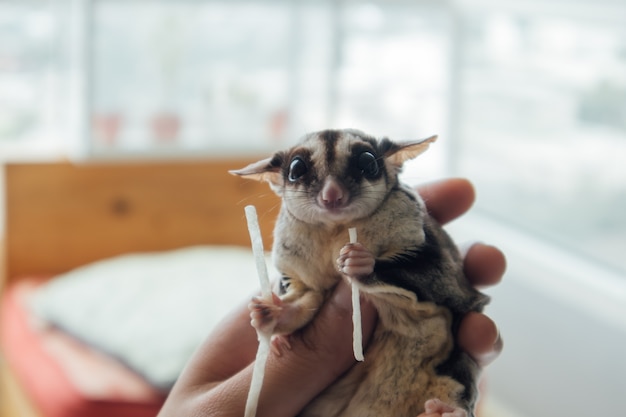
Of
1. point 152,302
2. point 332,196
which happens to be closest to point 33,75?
point 152,302

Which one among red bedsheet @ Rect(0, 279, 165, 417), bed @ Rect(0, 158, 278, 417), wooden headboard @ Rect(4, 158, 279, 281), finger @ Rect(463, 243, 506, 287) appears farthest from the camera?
wooden headboard @ Rect(4, 158, 279, 281)

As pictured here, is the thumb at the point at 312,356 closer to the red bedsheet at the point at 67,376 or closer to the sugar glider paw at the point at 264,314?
the sugar glider paw at the point at 264,314

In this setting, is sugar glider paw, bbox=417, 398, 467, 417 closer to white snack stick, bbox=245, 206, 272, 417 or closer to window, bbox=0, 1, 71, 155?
white snack stick, bbox=245, 206, 272, 417

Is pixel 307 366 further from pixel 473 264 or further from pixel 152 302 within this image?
pixel 152 302

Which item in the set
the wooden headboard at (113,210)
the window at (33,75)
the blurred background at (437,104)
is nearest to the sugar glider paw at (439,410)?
the blurred background at (437,104)

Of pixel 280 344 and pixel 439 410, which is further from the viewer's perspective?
pixel 280 344


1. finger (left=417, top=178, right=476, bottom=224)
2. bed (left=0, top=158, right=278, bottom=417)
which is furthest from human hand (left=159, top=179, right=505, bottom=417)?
bed (left=0, top=158, right=278, bottom=417)
